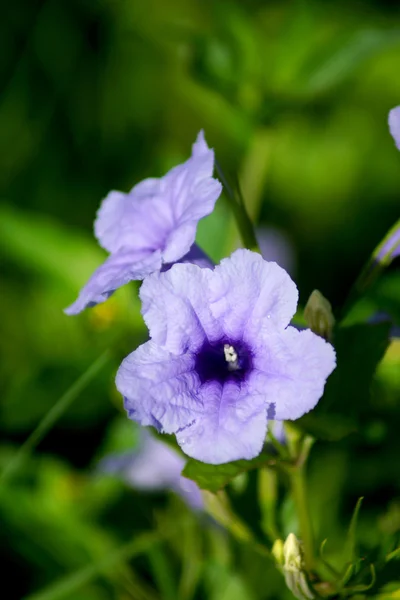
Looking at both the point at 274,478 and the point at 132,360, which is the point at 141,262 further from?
the point at 274,478

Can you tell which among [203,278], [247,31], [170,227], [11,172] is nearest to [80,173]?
[11,172]

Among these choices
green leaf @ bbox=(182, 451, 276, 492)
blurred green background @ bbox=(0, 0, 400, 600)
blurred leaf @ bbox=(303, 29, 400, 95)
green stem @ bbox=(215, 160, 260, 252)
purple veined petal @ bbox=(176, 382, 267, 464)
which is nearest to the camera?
purple veined petal @ bbox=(176, 382, 267, 464)

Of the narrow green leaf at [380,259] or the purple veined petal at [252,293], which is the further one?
the narrow green leaf at [380,259]

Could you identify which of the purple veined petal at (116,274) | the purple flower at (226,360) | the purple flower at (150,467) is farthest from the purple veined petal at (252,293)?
the purple flower at (150,467)

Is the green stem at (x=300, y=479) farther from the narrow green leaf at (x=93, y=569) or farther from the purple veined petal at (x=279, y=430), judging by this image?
the narrow green leaf at (x=93, y=569)

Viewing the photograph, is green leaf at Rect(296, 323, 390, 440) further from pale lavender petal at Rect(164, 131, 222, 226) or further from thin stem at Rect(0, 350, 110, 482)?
thin stem at Rect(0, 350, 110, 482)

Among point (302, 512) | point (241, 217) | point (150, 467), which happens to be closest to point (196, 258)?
point (241, 217)

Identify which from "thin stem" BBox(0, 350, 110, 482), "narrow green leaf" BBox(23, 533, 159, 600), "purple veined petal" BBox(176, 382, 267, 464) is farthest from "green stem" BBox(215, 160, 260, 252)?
"narrow green leaf" BBox(23, 533, 159, 600)

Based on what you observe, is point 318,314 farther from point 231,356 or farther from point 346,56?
point 346,56
